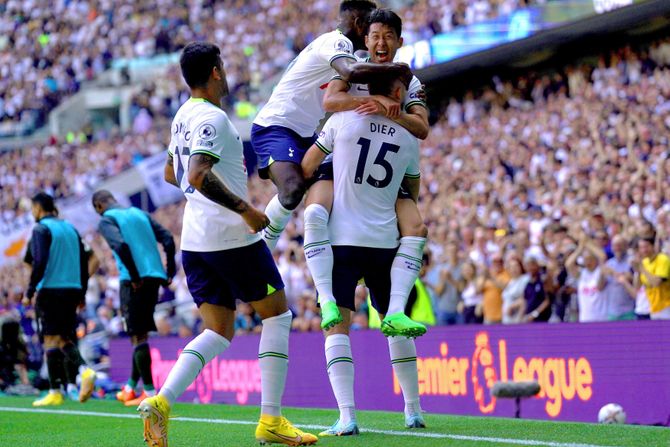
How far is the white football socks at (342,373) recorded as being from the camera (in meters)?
7.12

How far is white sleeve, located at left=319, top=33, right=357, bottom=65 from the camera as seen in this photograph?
7.39 metres

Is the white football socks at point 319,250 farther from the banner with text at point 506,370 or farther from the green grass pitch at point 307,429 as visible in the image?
the banner with text at point 506,370

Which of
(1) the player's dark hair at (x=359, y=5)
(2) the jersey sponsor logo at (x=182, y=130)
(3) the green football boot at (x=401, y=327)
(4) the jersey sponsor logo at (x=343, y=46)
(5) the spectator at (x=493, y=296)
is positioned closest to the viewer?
(2) the jersey sponsor logo at (x=182, y=130)

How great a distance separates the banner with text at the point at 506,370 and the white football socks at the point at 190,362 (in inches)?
167

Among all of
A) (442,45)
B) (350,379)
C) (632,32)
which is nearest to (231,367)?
(350,379)

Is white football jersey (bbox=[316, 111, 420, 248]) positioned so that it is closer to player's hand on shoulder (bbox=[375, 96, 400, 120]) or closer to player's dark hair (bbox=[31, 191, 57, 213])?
player's hand on shoulder (bbox=[375, 96, 400, 120])

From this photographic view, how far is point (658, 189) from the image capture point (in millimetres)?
13703

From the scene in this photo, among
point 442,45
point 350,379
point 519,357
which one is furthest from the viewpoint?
point 442,45

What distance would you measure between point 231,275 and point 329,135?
1.24 metres

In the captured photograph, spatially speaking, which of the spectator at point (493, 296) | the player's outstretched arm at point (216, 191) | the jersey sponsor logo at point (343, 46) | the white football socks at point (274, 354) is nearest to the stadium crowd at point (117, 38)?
the spectator at point (493, 296)

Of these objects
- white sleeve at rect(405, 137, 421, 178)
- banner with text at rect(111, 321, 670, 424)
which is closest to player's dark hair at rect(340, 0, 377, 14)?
white sleeve at rect(405, 137, 421, 178)

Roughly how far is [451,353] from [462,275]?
2.25m

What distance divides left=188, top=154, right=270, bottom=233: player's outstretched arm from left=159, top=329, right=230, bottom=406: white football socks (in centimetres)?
Result: 74

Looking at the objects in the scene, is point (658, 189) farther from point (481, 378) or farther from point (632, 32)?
point (632, 32)
